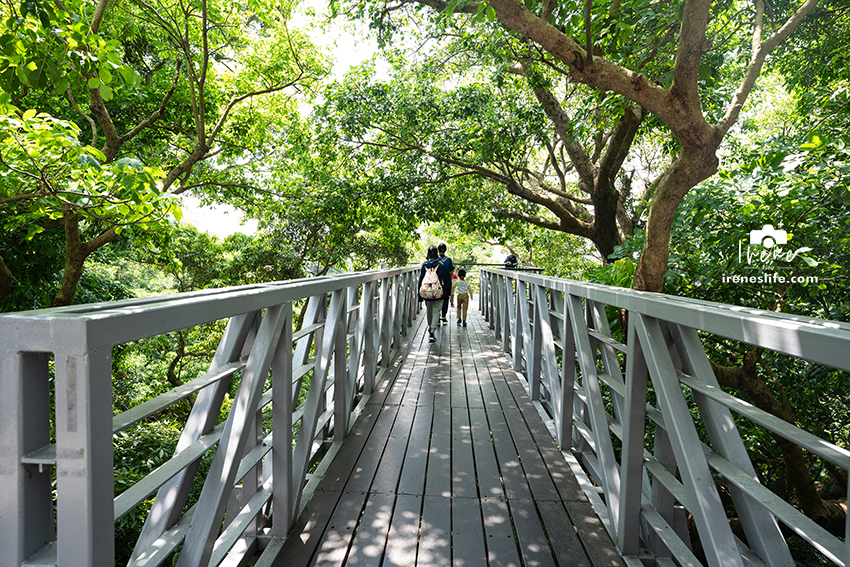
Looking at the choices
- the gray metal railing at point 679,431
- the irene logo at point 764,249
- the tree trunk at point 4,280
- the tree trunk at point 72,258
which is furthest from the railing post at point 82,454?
the tree trunk at point 4,280

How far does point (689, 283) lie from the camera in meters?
4.92

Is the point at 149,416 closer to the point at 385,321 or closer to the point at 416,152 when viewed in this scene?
the point at 385,321

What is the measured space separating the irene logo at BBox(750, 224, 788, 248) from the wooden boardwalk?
6.85 feet

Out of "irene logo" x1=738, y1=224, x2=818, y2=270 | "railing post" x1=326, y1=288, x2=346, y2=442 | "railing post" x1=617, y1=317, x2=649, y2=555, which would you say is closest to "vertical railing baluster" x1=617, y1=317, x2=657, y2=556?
"railing post" x1=617, y1=317, x2=649, y2=555

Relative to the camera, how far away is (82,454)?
0.88m

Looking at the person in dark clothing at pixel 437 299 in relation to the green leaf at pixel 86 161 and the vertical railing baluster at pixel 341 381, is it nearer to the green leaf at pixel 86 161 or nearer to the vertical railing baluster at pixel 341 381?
the vertical railing baluster at pixel 341 381

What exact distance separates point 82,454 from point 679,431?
1510 millimetres

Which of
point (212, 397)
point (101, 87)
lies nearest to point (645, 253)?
point (212, 397)

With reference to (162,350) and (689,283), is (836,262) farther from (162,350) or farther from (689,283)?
(162,350)

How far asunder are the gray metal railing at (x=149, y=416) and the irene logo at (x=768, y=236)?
319 cm

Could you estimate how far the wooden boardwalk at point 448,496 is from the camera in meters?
1.96

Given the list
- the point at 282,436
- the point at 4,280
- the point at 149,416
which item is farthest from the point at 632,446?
the point at 4,280

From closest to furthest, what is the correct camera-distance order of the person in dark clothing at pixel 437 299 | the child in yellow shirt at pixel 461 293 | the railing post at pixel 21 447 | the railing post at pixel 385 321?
the railing post at pixel 21 447 < the railing post at pixel 385 321 < the person in dark clothing at pixel 437 299 < the child in yellow shirt at pixel 461 293

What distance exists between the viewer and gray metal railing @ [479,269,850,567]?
104 centimetres
